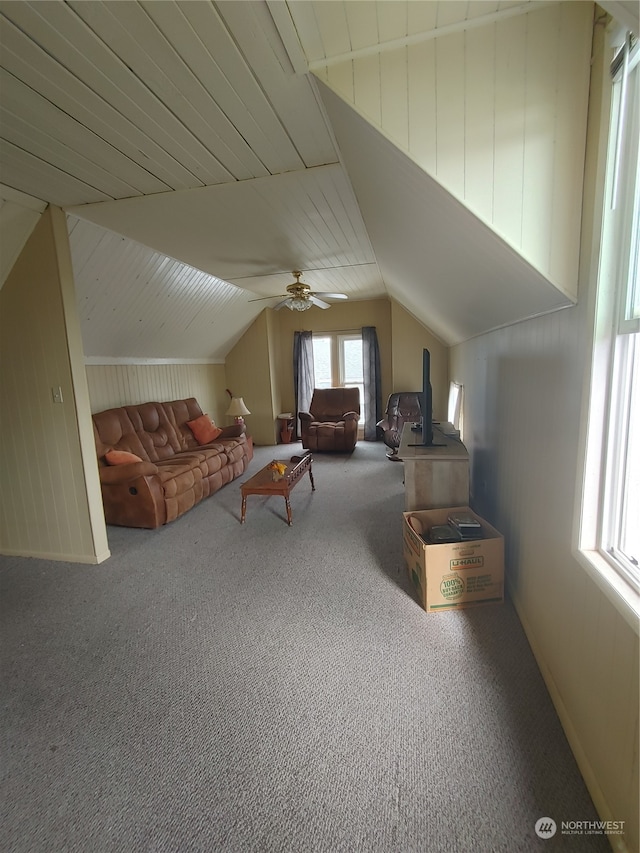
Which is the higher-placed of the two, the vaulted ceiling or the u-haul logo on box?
the vaulted ceiling

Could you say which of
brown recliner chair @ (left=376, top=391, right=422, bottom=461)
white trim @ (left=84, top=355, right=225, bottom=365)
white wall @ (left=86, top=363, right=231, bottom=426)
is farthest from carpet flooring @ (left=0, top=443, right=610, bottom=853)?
brown recliner chair @ (left=376, top=391, right=422, bottom=461)

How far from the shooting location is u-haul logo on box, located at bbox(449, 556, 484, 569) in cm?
193

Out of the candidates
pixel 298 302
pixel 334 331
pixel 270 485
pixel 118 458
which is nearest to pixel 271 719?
pixel 270 485

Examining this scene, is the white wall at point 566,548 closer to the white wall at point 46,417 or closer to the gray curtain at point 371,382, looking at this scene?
the white wall at point 46,417

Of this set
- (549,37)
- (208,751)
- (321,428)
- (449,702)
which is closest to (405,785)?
(449,702)

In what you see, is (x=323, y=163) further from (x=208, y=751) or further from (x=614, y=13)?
(x=208, y=751)

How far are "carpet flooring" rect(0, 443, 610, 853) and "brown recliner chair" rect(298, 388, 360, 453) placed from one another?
3.15 m

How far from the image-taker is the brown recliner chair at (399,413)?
5.43 meters

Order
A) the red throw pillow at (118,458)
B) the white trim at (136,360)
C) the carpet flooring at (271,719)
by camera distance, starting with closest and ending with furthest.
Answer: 1. the carpet flooring at (271,719)
2. the red throw pillow at (118,458)
3. the white trim at (136,360)

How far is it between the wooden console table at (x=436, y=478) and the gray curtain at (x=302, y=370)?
14.0 feet

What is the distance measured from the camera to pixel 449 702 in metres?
1.43

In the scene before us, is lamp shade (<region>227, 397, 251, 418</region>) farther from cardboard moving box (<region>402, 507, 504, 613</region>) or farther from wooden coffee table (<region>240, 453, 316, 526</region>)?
cardboard moving box (<region>402, 507, 504, 613</region>)

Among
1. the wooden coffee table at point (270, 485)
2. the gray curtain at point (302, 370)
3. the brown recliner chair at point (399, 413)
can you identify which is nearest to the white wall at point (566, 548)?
the wooden coffee table at point (270, 485)

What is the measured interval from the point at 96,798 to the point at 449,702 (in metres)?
1.29
